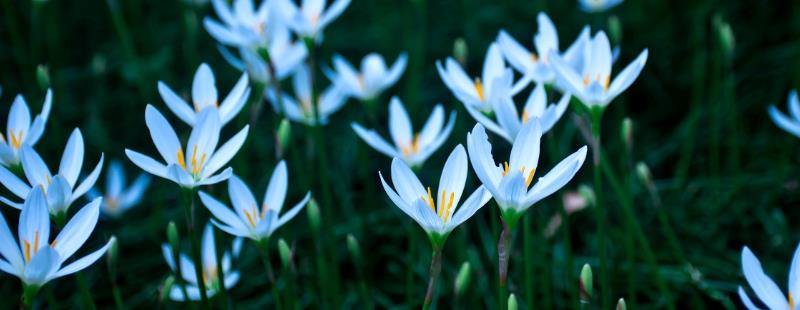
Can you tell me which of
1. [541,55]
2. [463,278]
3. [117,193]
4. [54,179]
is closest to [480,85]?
[541,55]

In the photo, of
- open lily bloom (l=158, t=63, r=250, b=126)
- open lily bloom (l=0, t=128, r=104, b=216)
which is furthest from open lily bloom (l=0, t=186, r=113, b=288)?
open lily bloom (l=158, t=63, r=250, b=126)

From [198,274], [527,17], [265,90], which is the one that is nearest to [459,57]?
[265,90]

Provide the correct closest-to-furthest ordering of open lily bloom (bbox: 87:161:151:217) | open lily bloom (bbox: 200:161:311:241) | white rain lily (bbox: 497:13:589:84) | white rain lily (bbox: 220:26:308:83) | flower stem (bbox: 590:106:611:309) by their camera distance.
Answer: open lily bloom (bbox: 200:161:311:241)
flower stem (bbox: 590:106:611:309)
white rain lily (bbox: 497:13:589:84)
white rain lily (bbox: 220:26:308:83)
open lily bloom (bbox: 87:161:151:217)

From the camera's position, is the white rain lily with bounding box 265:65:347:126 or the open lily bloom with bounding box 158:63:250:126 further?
the white rain lily with bounding box 265:65:347:126

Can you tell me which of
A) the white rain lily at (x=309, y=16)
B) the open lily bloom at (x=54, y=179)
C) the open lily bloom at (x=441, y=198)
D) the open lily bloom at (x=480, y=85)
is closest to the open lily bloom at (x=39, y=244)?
the open lily bloom at (x=54, y=179)

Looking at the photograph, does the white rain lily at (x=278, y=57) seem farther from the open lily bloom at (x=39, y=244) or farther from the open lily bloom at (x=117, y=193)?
the open lily bloom at (x=39, y=244)

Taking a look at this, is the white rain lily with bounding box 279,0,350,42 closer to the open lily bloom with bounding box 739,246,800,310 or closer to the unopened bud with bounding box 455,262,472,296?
the unopened bud with bounding box 455,262,472,296

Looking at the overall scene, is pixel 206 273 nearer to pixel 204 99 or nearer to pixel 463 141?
pixel 204 99
